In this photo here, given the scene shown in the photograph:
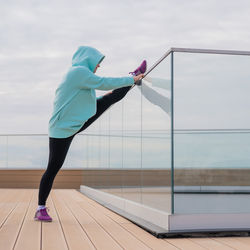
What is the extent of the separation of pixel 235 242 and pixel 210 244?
0.17m

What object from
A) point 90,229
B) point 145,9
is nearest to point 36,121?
point 145,9

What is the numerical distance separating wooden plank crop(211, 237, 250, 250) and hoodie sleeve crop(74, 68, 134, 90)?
1322 mm

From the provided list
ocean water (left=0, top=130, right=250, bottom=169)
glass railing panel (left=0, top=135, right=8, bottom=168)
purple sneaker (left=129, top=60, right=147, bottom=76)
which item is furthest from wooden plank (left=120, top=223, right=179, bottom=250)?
glass railing panel (left=0, top=135, right=8, bottom=168)

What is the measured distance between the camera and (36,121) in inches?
468

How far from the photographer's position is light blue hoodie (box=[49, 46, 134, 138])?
12.3ft

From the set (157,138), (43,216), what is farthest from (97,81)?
(43,216)

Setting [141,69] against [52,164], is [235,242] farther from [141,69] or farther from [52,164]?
[141,69]

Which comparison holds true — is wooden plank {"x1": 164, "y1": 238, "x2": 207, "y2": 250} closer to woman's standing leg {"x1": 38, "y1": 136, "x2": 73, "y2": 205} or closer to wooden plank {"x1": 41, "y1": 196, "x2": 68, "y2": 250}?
wooden plank {"x1": 41, "y1": 196, "x2": 68, "y2": 250}

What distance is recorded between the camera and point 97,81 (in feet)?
12.3

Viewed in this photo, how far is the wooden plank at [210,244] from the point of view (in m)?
2.64

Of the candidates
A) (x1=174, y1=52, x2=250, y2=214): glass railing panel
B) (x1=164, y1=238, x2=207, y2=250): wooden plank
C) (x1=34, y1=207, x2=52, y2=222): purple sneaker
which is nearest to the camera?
(x1=164, y1=238, x2=207, y2=250): wooden plank

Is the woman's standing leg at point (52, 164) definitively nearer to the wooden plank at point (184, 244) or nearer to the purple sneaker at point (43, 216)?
the purple sneaker at point (43, 216)

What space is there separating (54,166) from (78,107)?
462 millimetres

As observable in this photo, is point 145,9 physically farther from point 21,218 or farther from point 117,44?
point 21,218
